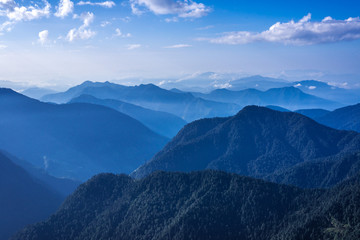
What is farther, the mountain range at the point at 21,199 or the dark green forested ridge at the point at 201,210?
the mountain range at the point at 21,199

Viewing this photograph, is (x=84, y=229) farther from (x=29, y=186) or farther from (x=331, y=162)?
(x=331, y=162)

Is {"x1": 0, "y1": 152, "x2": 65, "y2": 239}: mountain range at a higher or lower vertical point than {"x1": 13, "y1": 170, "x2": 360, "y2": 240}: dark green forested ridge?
lower

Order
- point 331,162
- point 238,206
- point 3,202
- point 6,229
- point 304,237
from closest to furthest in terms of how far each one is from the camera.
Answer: point 304,237 < point 238,206 < point 6,229 < point 3,202 < point 331,162

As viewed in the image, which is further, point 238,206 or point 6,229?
point 6,229

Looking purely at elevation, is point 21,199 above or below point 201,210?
below

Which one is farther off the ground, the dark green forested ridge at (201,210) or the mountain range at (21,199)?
the dark green forested ridge at (201,210)

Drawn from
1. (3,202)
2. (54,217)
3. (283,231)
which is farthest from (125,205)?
(3,202)

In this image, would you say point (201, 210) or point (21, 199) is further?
point (21, 199)

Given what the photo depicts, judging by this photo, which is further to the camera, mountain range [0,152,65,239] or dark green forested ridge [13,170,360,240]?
mountain range [0,152,65,239]
